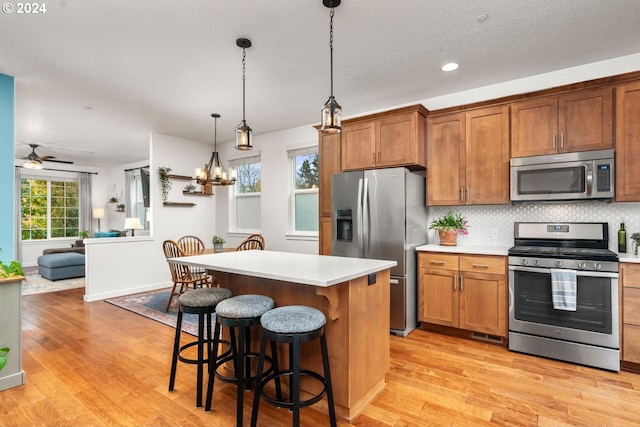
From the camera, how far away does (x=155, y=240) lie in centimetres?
571

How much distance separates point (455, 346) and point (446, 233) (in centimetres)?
122

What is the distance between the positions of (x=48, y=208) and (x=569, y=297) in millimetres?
10742

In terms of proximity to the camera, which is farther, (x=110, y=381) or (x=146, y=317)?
(x=146, y=317)

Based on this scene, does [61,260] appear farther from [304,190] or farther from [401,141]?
[401,141]

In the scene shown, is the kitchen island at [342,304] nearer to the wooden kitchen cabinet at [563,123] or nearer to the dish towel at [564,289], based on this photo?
the dish towel at [564,289]

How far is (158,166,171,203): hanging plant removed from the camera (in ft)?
18.7

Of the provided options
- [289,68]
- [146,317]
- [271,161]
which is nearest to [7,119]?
[146,317]

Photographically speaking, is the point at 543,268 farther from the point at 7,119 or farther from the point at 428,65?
the point at 7,119

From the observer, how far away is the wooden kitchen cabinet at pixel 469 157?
336 cm

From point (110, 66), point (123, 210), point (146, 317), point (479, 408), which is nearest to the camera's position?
point (479, 408)

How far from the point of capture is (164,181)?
5719 millimetres

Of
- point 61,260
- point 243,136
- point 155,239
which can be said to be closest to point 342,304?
point 243,136

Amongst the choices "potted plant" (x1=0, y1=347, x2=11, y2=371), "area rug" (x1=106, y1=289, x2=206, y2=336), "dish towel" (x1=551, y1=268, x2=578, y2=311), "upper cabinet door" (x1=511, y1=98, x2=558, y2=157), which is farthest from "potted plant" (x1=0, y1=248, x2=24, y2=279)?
"upper cabinet door" (x1=511, y1=98, x2=558, y2=157)

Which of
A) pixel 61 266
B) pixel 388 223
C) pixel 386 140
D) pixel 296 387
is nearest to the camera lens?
pixel 296 387
